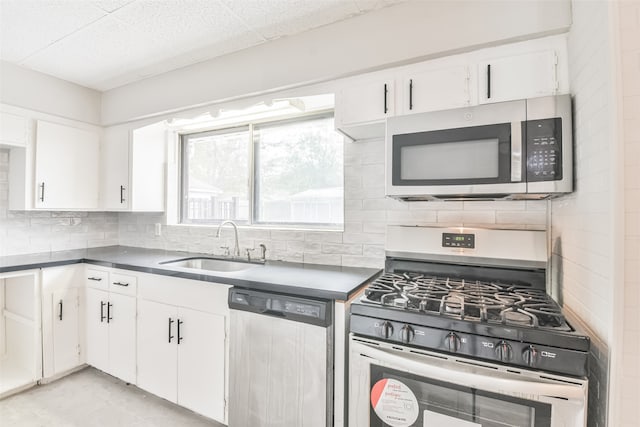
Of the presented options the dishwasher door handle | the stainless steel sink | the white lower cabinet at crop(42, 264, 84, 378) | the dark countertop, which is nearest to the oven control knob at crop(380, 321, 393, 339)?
the dark countertop

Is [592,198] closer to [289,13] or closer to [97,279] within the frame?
[289,13]

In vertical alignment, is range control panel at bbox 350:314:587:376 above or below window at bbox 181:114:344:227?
below

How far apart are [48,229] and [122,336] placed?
140 cm

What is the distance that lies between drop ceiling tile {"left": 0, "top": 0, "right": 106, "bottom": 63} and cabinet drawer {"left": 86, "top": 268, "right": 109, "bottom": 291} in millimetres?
1644

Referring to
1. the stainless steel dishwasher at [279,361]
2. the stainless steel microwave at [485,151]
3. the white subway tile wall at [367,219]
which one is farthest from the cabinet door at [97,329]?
the stainless steel microwave at [485,151]

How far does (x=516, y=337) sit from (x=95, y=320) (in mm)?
2765

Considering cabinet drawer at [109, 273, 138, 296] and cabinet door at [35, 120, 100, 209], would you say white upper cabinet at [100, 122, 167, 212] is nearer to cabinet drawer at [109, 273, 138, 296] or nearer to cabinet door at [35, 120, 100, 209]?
cabinet door at [35, 120, 100, 209]

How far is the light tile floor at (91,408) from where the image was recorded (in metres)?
1.88

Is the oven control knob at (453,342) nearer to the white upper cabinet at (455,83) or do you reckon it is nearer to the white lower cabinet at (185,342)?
the white upper cabinet at (455,83)

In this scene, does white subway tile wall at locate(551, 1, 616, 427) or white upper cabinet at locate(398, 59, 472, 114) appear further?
white upper cabinet at locate(398, 59, 472, 114)

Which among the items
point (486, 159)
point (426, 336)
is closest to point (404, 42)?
point (486, 159)

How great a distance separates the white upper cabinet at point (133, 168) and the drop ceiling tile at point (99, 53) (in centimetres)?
49

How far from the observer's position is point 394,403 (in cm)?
120

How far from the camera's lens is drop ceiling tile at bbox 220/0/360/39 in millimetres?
1656
